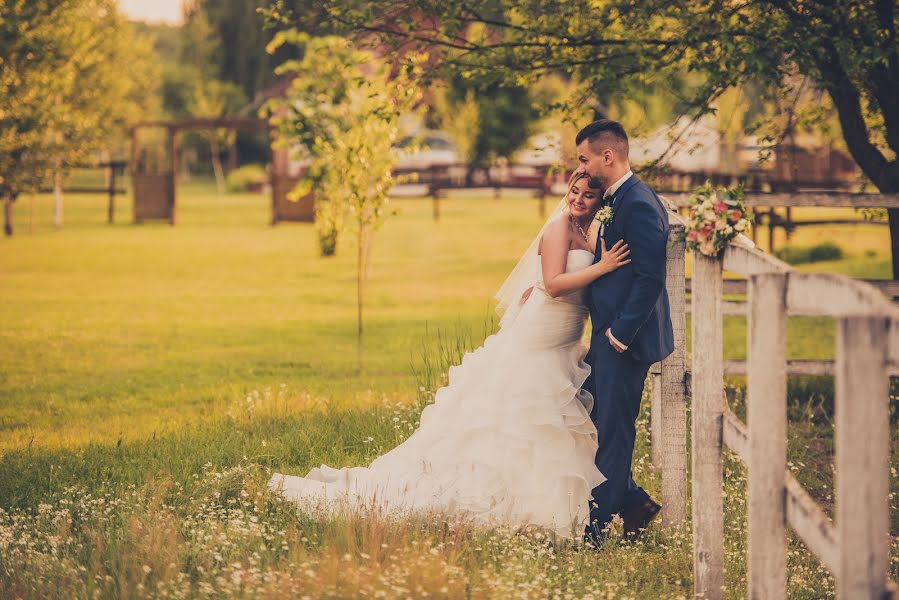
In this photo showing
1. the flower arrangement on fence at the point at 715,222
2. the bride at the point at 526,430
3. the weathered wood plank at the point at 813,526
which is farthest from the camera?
the bride at the point at 526,430

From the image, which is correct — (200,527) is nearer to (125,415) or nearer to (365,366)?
(125,415)

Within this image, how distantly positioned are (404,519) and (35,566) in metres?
1.74

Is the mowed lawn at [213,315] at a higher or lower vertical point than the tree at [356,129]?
lower

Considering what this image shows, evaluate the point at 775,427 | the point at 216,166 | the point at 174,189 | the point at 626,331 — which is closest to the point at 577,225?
the point at 626,331

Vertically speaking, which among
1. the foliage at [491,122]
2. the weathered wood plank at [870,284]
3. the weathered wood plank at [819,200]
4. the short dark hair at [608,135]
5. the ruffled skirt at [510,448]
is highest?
the foliage at [491,122]

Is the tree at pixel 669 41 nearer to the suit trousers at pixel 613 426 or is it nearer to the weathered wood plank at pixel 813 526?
the suit trousers at pixel 613 426

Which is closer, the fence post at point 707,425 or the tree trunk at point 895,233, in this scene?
the fence post at point 707,425

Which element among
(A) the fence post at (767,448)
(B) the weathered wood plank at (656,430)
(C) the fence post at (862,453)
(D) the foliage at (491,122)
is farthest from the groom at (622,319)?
(D) the foliage at (491,122)

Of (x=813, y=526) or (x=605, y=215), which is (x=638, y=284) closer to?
(x=605, y=215)

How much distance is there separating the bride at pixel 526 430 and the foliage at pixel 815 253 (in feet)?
52.7

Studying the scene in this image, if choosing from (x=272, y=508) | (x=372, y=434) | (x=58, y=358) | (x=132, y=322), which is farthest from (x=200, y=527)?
(x=132, y=322)

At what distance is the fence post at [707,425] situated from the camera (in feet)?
14.9

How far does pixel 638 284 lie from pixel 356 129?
23.5 ft

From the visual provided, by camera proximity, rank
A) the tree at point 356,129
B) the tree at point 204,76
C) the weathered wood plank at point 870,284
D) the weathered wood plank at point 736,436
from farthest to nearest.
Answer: the tree at point 204,76 → the tree at point 356,129 → the weathered wood plank at point 870,284 → the weathered wood plank at point 736,436
